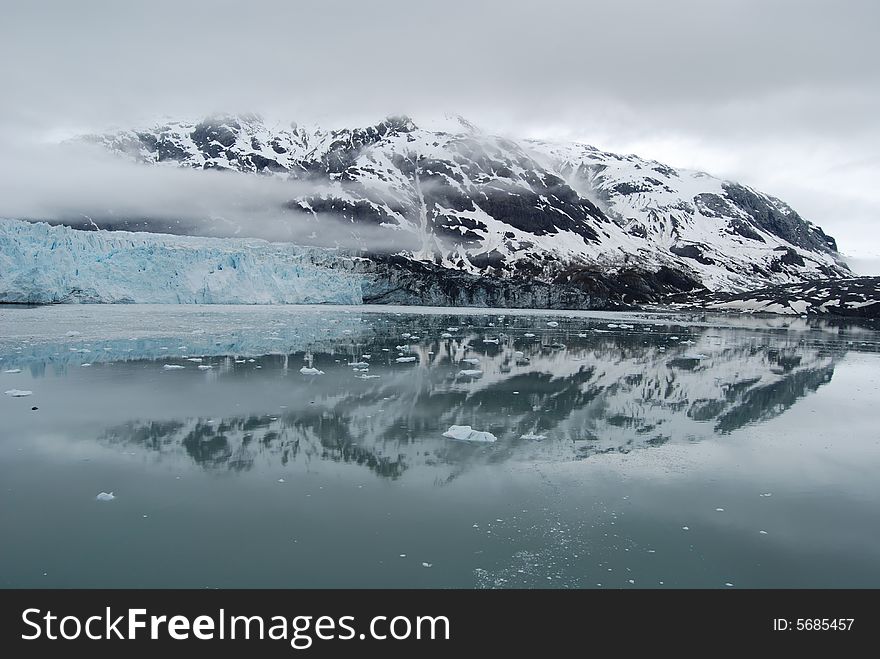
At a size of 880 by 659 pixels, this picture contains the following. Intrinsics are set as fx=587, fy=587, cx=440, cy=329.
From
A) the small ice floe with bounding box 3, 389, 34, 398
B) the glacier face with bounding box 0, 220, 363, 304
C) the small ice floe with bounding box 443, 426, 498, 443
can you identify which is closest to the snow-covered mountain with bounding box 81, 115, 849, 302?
the glacier face with bounding box 0, 220, 363, 304

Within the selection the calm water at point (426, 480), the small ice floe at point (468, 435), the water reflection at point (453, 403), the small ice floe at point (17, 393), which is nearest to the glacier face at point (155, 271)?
the water reflection at point (453, 403)

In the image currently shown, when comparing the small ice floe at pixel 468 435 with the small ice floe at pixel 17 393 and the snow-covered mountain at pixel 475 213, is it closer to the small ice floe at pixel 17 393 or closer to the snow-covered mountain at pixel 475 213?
the small ice floe at pixel 17 393

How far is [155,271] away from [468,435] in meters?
54.8

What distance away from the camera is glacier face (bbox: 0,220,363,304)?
4928 cm

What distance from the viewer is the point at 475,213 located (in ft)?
502

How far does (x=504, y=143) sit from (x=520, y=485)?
194421mm

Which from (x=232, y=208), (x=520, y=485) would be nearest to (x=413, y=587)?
(x=520, y=485)

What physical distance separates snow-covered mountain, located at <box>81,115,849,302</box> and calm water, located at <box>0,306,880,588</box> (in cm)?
9431

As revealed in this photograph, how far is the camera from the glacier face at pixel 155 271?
1940 inches

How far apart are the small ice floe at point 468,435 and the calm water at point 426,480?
0.57 ft

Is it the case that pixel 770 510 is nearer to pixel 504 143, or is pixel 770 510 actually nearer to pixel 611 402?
pixel 611 402

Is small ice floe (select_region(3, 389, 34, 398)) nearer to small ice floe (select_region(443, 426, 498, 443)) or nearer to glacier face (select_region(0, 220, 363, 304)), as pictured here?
small ice floe (select_region(443, 426, 498, 443))

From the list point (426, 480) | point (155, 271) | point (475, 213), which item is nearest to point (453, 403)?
point (426, 480)

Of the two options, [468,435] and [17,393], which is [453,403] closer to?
[468,435]
